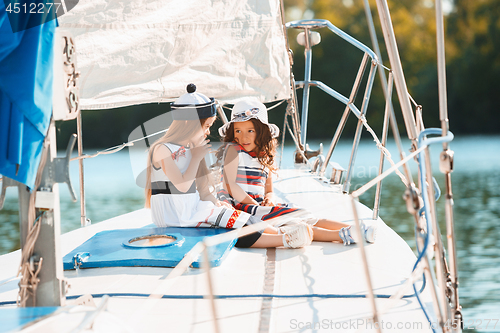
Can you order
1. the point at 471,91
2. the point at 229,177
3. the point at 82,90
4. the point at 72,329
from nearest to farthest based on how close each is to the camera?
the point at 72,329, the point at 82,90, the point at 229,177, the point at 471,91

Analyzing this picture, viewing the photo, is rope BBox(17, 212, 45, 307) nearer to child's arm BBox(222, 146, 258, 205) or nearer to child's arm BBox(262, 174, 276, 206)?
child's arm BBox(222, 146, 258, 205)

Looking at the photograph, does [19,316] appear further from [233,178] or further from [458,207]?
[458,207]

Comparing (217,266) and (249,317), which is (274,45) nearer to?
(217,266)

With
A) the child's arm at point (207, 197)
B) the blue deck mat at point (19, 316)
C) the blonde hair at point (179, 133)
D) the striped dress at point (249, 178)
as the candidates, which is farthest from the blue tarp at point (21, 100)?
the striped dress at point (249, 178)

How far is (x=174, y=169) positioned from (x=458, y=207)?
5835mm

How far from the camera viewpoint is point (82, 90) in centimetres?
192

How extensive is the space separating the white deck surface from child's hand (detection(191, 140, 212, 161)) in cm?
43

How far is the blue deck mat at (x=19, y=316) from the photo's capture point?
33.6 inches

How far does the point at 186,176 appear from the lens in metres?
1.95

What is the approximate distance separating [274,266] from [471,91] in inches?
787

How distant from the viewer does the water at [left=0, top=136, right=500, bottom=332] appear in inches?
143

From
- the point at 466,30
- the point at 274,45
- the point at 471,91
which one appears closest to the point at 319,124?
the point at 471,91

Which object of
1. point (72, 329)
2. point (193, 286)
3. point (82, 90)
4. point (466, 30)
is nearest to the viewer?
point (72, 329)

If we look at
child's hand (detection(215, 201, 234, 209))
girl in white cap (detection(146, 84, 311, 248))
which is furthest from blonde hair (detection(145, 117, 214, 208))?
child's hand (detection(215, 201, 234, 209))
